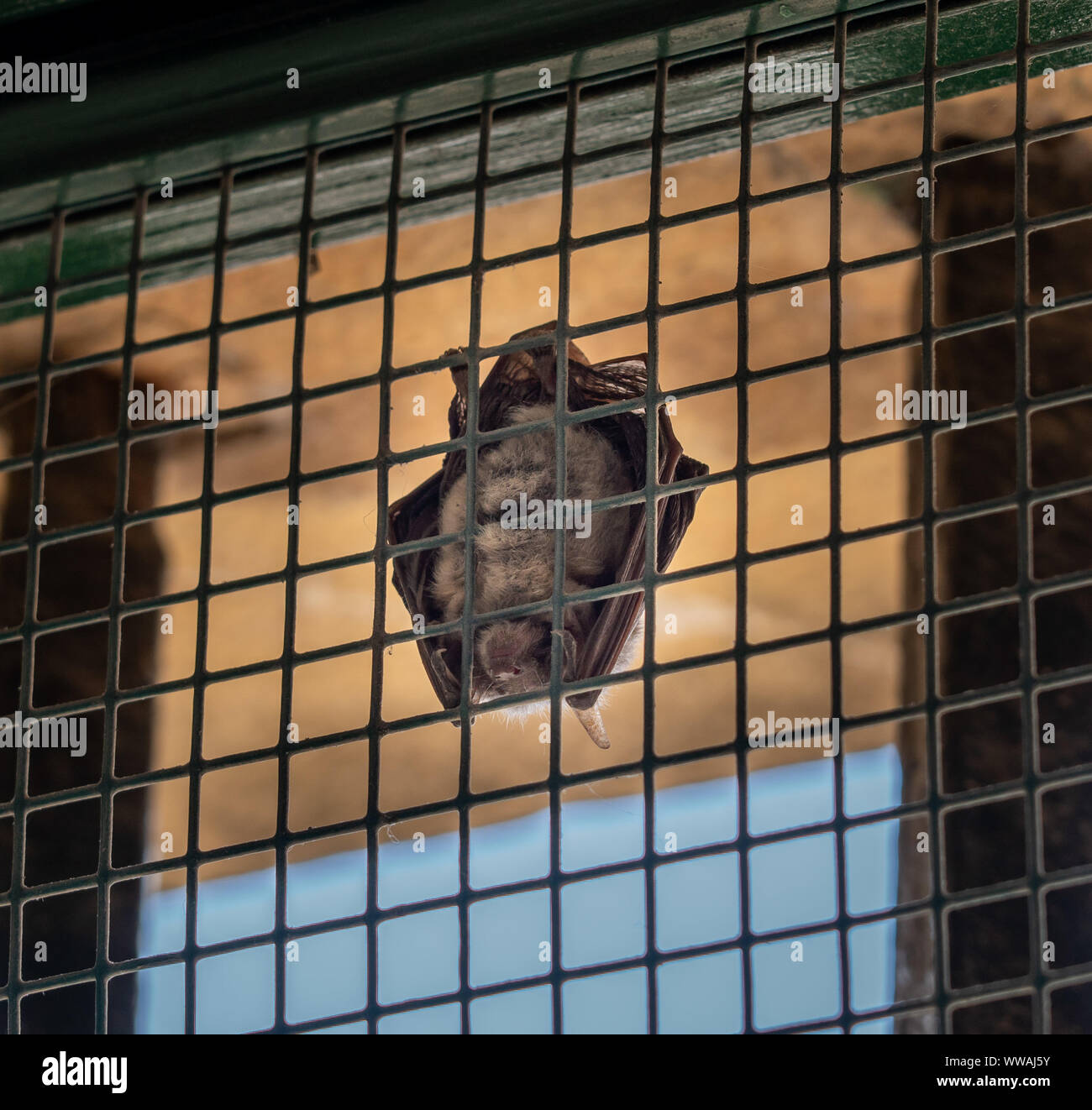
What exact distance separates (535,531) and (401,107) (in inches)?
42.8

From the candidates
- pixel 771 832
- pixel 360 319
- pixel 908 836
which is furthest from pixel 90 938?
pixel 771 832

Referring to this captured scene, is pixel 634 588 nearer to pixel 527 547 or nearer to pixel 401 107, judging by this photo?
pixel 401 107

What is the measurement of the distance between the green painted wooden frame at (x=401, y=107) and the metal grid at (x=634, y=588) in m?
0.02

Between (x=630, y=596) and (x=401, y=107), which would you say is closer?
(x=401, y=107)

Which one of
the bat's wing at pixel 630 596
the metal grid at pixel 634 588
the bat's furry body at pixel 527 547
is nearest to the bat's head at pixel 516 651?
the bat's furry body at pixel 527 547

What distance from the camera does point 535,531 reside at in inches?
112

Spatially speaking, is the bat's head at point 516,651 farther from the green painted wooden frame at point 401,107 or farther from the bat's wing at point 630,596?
the green painted wooden frame at point 401,107

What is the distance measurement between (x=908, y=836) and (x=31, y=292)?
2.24 m

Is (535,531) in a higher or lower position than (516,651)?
higher

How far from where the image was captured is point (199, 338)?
6.40 ft

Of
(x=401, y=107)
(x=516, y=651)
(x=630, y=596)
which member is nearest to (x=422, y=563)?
(x=516, y=651)

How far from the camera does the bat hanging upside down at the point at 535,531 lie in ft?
8.11

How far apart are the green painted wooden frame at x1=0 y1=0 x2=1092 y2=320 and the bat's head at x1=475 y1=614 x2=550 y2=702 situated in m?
0.98

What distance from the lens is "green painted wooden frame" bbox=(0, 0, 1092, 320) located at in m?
1.77
